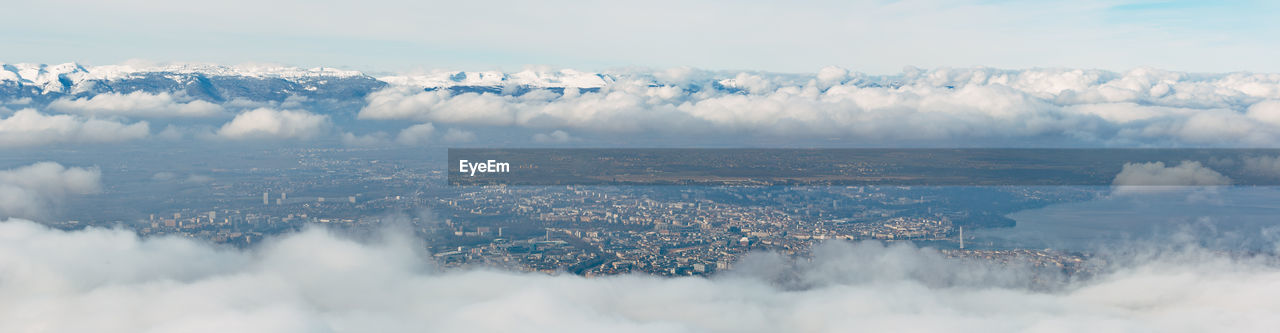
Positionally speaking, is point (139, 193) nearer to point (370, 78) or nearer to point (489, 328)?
point (489, 328)

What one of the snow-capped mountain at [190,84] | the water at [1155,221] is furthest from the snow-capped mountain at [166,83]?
the water at [1155,221]

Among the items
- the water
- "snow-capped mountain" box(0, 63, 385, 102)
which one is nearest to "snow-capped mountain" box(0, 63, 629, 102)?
"snow-capped mountain" box(0, 63, 385, 102)

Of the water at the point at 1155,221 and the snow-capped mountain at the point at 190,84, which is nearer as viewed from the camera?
the water at the point at 1155,221

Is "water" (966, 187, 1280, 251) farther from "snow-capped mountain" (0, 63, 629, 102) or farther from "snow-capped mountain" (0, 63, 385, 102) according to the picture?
"snow-capped mountain" (0, 63, 385, 102)

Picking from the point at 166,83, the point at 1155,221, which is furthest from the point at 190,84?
the point at 1155,221

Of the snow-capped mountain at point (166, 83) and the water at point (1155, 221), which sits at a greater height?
the snow-capped mountain at point (166, 83)

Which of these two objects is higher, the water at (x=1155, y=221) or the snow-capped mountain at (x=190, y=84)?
the snow-capped mountain at (x=190, y=84)

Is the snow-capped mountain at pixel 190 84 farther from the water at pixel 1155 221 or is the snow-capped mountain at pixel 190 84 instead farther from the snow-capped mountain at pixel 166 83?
the water at pixel 1155 221

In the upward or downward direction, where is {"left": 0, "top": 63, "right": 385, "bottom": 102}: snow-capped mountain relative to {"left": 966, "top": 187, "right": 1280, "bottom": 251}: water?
upward

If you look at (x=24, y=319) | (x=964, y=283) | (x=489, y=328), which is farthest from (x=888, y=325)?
(x=24, y=319)

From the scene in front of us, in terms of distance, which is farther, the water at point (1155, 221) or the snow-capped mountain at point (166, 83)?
the snow-capped mountain at point (166, 83)

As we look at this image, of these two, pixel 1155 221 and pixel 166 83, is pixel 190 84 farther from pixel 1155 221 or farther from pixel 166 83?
pixel 1155 221
